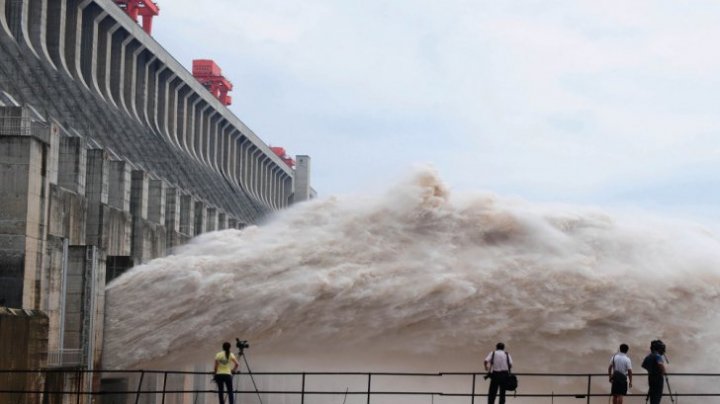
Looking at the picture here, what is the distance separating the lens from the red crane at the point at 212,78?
12606cm

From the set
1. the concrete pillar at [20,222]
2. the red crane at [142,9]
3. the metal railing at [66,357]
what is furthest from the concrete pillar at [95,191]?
the red crane at [142,9]

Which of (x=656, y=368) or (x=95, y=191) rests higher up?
(x=95, y=191)

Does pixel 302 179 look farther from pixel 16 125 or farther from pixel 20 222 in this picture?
pixel 20 222

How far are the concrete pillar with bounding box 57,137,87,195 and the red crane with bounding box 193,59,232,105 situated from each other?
80.3 meters

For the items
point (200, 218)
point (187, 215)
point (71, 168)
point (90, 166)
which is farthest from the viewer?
point (200, 218)

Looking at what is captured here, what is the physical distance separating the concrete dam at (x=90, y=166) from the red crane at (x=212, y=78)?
5.63 metres

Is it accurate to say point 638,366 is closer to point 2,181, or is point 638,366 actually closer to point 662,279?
point 662,279

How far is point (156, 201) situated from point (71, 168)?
46.0 ft

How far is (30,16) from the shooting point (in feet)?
236

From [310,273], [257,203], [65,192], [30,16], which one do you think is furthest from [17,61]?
[257,203]

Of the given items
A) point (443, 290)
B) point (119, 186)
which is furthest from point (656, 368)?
point (119, 186)

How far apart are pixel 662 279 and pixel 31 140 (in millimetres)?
19276

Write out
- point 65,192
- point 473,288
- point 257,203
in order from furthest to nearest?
point 257,203 < point 65,192 < point 473,288

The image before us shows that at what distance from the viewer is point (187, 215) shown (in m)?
64.9
